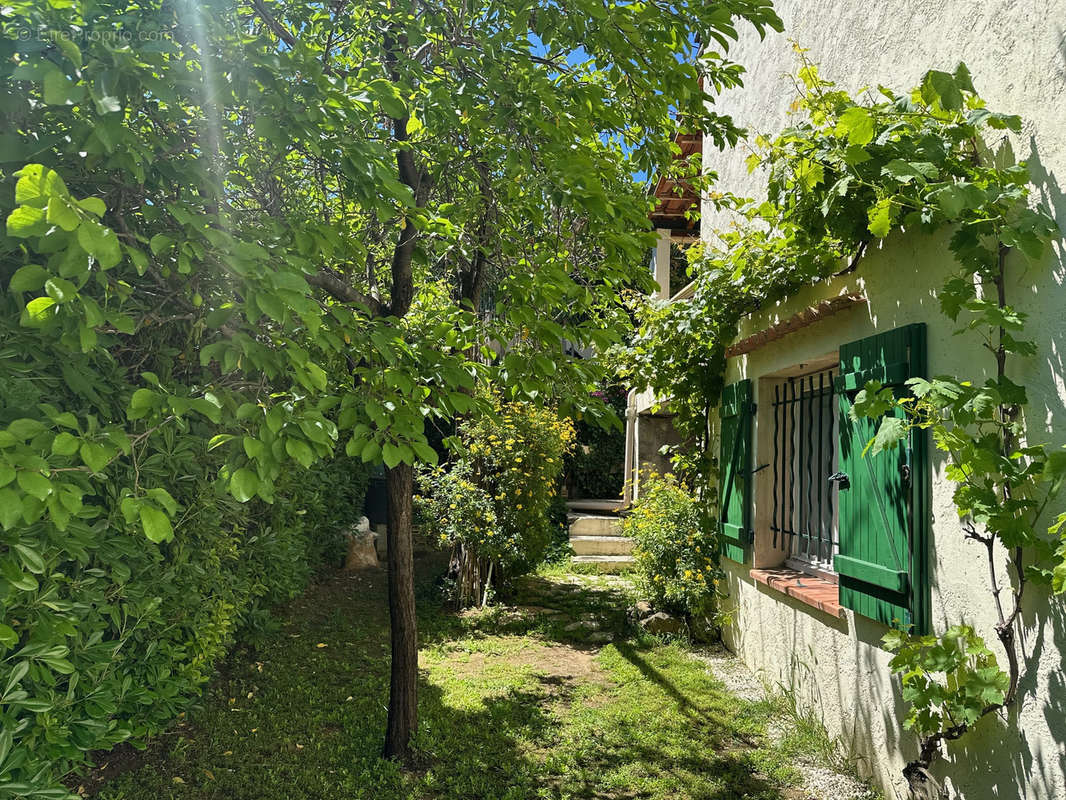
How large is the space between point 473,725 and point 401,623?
987 millimetres

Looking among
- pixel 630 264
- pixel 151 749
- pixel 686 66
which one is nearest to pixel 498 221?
pixel 630 264

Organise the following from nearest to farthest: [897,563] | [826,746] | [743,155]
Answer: [897,563] → [826,746] → [743,155]

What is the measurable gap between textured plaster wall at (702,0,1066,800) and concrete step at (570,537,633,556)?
15.2 ft

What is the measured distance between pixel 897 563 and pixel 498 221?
280 centimetres

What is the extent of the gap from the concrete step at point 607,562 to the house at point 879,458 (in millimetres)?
3396

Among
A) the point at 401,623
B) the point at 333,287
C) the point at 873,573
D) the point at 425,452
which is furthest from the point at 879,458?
the point at 333,287

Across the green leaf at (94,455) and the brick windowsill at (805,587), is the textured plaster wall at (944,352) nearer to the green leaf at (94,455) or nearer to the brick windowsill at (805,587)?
the brick windowsill at (805,587)

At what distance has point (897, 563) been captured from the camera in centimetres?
337

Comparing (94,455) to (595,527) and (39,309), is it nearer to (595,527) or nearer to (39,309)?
(39,309)

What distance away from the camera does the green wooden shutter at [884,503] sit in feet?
10.6

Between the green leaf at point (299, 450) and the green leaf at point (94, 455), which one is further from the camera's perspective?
the green leaf at point (299, 450)

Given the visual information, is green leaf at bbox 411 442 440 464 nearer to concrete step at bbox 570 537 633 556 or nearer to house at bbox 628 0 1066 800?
house at bbox 628 0 1066 800

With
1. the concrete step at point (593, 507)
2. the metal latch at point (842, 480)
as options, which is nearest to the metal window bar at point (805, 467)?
the metal latch at point (842, 480)

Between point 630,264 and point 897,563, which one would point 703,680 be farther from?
point 630,264
